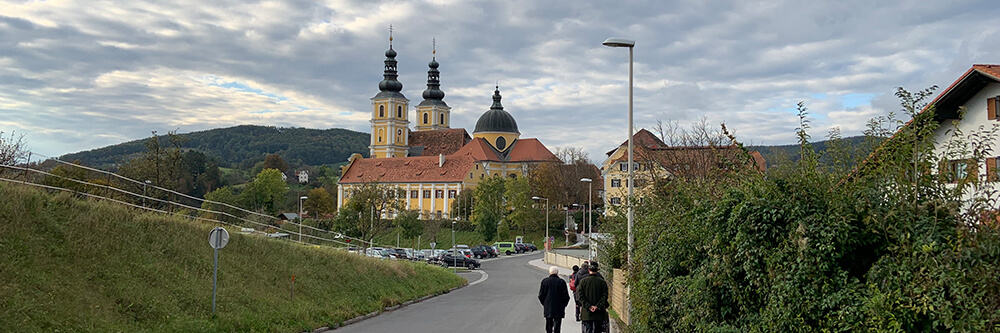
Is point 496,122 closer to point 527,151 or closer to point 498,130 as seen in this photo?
point 498,130

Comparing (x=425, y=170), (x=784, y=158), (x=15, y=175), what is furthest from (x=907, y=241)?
(x=425, y=170)

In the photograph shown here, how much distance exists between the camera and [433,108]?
142 meters

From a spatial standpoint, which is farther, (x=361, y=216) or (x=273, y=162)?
(x=273, y=162)

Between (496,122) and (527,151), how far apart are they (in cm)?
958

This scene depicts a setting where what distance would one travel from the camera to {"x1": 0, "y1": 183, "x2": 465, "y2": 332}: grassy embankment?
1228cm

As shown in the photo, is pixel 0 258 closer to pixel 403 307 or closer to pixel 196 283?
pixel 196 283

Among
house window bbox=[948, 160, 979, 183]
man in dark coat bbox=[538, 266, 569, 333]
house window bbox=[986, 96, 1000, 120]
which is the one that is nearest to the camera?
house window bbox=[948, 160, 979, 183]

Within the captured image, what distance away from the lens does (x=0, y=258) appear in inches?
483

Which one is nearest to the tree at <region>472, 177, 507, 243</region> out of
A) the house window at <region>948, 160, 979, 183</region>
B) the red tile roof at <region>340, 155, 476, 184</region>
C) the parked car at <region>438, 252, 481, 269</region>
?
the red tile roof at <region>340, 155, 476, 184</region>

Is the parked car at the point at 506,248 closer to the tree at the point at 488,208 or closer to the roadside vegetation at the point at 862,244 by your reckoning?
the tree at the point at 488,208

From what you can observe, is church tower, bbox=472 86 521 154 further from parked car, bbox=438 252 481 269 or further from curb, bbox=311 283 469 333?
curb, bbox=311 283 469 333

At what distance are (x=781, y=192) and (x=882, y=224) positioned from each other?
48.9 inches

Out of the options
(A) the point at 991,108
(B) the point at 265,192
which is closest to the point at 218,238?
(A) the point at 991,108

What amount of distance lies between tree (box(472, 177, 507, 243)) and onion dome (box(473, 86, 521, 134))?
33.7 metres
